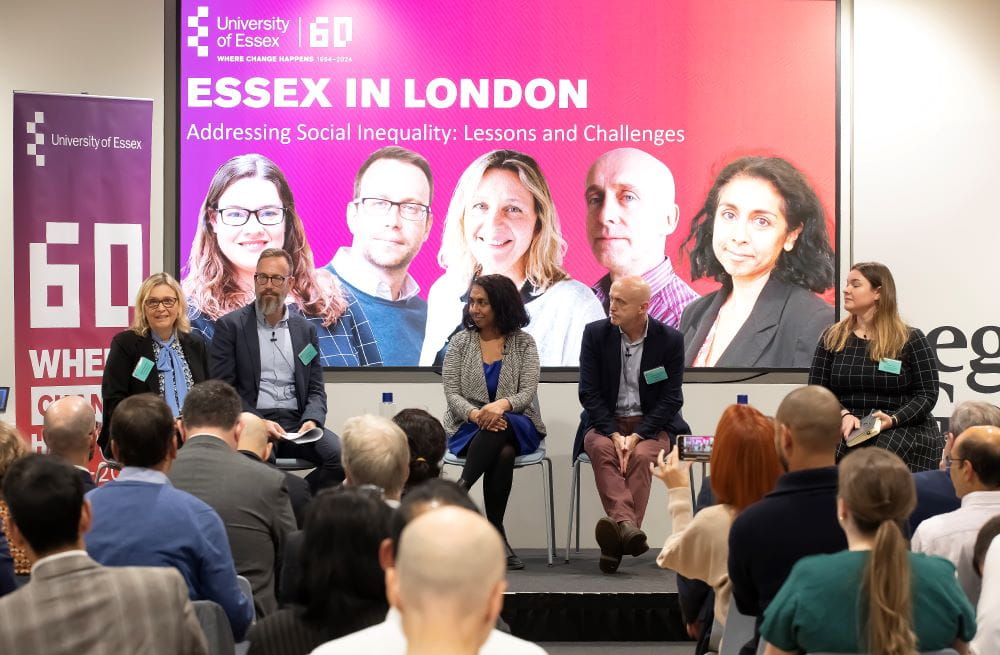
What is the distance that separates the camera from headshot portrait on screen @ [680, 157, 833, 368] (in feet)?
21.2

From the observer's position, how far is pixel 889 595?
2127 mm

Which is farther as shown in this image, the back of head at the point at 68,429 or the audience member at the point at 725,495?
the back of head at the point at 68,429

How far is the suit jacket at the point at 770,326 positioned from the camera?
21.2 feet

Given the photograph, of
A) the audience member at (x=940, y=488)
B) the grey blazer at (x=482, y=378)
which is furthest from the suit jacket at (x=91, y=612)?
the grey blazer at (x=482, y=378)

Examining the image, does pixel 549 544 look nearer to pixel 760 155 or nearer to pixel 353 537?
pixel 760 155

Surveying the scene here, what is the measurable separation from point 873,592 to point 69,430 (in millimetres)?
2672

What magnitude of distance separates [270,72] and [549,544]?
2.97m

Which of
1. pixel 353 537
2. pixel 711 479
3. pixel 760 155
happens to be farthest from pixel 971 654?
pixel 760 155

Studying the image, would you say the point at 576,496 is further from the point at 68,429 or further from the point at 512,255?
the point at 68,429

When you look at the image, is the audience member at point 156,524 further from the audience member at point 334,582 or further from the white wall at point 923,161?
the white wall at point 923,161

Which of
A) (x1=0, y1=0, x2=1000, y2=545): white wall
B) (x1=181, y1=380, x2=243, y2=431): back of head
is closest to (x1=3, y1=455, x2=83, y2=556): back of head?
(x1=181, y1=380, x2=243, y2=431): back of head

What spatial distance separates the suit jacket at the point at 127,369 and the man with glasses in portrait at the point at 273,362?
131mm

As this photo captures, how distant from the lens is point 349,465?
3.04 metres

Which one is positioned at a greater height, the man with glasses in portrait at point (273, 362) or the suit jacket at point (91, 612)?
the man with glasses in portrait at point (273, 362)
